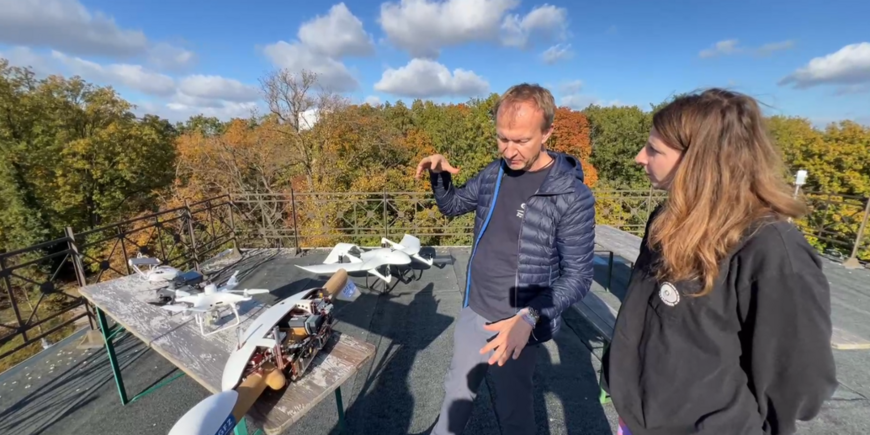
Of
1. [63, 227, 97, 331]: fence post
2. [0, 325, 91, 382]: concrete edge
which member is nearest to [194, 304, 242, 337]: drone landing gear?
[63, 227, 97, 331]: fence post

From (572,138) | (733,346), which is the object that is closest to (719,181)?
(733,346)

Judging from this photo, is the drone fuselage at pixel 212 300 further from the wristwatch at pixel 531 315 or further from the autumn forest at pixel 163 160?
the autumn forest at pixel 163 160

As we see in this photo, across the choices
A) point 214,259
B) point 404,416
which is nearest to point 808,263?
point 404,416

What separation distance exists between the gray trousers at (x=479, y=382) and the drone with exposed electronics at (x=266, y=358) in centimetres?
74

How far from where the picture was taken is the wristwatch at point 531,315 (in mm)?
1511

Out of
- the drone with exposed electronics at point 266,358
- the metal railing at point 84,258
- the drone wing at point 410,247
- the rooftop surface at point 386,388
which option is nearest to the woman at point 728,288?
the drone with exposed electronics at point 266,358

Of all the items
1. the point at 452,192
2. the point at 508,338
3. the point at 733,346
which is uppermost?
the point at 452,192

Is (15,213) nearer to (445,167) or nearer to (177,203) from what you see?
(177,203)

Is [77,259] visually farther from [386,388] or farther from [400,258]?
[386,388]

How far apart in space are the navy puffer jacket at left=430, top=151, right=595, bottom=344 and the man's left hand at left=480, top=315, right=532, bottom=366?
0.14m

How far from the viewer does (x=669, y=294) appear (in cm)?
113

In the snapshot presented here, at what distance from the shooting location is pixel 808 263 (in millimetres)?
884

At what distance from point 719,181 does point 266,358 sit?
1.80 meters

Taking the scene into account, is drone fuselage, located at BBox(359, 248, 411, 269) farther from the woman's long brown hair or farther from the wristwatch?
the woman's long brown hair
